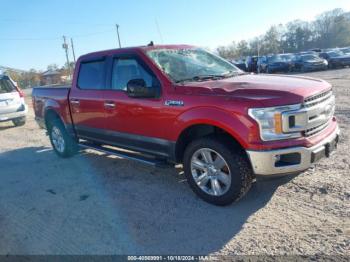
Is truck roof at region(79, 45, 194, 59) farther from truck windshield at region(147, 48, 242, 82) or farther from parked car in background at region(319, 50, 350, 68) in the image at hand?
parked car in background at region(319, 50, 350, 68)

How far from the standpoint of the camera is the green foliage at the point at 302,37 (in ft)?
272

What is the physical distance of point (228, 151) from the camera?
157 inches

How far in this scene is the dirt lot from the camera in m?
3.46

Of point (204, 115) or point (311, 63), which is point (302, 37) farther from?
point (204, 115)

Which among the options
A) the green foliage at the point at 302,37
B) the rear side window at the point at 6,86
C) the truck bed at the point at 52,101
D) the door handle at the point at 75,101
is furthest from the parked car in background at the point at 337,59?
the green foliage at the point at 302,37

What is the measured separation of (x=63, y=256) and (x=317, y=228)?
A: 250cm

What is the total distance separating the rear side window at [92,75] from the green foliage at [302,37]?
248 feet

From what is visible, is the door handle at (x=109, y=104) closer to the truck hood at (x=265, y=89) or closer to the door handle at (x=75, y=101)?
the door handle at (x=75, y=101)

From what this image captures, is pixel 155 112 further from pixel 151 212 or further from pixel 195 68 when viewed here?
pixel 151 212

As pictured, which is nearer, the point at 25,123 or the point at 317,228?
the point at 317,228

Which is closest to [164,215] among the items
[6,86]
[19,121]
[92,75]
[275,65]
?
[92,75]

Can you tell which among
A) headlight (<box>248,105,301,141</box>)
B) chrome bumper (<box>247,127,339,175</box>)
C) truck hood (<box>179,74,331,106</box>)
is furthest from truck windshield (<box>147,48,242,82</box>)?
chrome bumper (<box>247,127,339,175</box>)

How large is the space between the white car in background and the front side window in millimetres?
7519

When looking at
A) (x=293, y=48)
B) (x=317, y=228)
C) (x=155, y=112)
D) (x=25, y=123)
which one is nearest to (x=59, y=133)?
(x=155, y=112)
